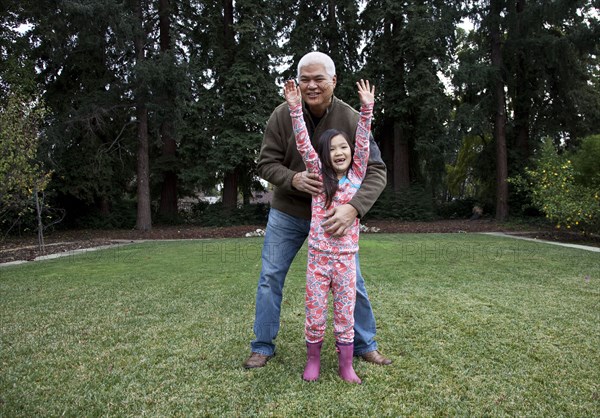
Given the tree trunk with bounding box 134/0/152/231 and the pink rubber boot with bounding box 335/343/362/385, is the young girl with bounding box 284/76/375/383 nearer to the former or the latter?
the pink rubber boot with bounding box 335/343/362/385

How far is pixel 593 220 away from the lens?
944cm

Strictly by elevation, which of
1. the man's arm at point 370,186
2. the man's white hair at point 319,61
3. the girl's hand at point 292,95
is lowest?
the man's arm at point 370,186

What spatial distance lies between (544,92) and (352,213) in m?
18.9

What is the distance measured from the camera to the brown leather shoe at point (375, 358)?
8.25 ft

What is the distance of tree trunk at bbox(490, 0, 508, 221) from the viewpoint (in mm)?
15838

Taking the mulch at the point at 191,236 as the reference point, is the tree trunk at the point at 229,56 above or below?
above

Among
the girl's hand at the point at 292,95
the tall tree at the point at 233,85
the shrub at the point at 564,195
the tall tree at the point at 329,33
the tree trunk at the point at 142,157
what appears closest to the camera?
the girl's hand at the point at 292,95

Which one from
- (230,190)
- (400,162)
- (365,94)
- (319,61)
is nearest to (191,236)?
(230,190)

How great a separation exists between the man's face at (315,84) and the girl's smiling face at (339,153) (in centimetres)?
28

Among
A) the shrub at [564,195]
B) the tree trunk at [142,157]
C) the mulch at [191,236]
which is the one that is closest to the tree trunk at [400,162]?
the mulch at [191,236]

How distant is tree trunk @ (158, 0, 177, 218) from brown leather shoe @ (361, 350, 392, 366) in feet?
42.9

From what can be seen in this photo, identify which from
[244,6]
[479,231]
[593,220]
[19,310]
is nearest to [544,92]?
[479,231]

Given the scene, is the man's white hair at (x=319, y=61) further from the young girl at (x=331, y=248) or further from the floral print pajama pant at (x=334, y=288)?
the floral print pajama pant at (x=334, y=288)

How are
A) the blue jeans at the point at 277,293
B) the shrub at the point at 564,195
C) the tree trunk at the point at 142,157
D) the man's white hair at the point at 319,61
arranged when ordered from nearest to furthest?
the man's white hair at the point at 319,61, the blue jeans at the point at 277,293, the shrub at the point at 564,195, the tree trunk at the point at 142,157
